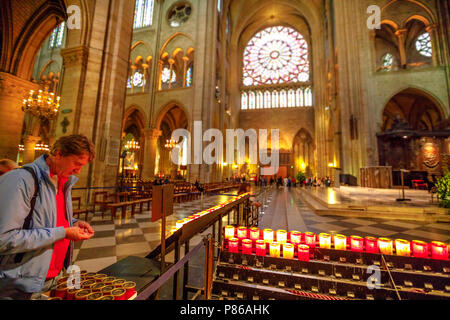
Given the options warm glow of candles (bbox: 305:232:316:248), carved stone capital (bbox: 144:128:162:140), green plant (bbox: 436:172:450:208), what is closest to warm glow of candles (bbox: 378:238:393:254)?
warm glow of candles (bbox: 305:232:316:248)

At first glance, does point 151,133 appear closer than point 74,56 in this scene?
No

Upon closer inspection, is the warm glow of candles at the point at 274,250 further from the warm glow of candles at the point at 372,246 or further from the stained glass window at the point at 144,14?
the stained glass window at the point at 144,14

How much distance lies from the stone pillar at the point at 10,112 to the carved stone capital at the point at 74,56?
3473 mm

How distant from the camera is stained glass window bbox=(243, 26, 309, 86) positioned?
1003 inches

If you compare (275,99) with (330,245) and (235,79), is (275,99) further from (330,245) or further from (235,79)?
(330,245)

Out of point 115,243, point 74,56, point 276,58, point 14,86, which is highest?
A: point 276,58

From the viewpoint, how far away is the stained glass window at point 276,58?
2547cm

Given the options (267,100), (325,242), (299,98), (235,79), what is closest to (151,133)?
(235,79)

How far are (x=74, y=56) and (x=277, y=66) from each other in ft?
83.3

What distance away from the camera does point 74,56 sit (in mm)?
6102
